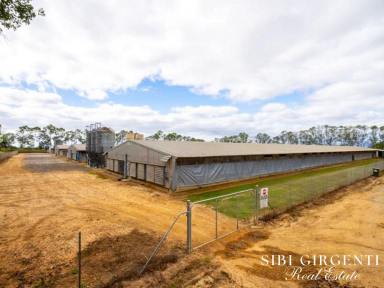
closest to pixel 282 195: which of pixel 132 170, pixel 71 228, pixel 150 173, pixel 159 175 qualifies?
pixel 159 175

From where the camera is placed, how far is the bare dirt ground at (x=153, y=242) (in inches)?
286

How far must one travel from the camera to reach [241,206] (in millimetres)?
15617

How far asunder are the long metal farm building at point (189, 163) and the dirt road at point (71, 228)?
9.46 ft

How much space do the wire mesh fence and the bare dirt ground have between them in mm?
340

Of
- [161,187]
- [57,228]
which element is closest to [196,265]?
[57,228]

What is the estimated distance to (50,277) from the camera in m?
7.30

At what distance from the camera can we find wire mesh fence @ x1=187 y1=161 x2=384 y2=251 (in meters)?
11.2

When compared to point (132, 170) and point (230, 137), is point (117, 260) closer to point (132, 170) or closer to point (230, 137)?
point (132, 170)

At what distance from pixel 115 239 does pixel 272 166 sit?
26.7 m

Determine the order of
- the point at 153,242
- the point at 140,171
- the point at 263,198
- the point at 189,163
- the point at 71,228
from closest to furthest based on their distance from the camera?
the point at 153,242
the point at 71,228
the point at 263,198
the point at 189,163
the point at 140,171

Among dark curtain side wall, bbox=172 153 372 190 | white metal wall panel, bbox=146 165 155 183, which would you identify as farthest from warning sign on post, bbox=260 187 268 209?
white metal wall panel, bbox=146 165 155 183

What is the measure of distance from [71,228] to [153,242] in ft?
15.6

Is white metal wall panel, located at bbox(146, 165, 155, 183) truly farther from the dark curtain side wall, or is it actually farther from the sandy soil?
the sandy soil

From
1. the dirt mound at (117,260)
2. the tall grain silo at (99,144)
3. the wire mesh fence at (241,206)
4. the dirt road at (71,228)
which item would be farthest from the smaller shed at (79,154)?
the dirt mound at (117,260)
